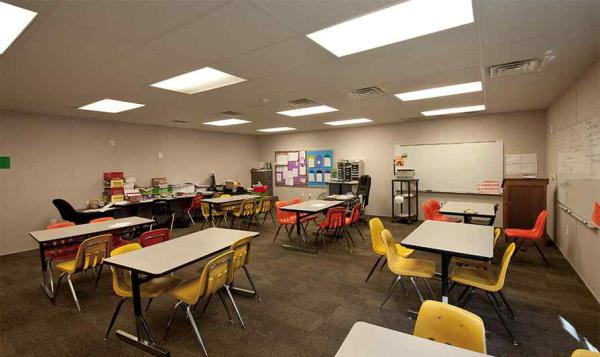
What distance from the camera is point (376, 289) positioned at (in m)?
3.54

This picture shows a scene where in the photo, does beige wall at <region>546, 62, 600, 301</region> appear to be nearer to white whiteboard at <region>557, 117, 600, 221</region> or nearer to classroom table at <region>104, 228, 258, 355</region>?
white whiteboard at <region>557, 117, 600, 221</region>

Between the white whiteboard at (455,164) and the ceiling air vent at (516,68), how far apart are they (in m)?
3.66

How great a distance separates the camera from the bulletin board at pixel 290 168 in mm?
9945

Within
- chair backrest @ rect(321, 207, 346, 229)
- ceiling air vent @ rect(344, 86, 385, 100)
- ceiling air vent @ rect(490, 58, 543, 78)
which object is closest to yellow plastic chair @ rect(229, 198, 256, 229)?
chair backrest @ rect(321, 207, 346, 229)

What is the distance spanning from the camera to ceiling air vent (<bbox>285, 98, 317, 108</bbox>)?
4938mm

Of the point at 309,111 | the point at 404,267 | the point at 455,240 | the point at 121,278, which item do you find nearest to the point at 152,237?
the point at 121,278

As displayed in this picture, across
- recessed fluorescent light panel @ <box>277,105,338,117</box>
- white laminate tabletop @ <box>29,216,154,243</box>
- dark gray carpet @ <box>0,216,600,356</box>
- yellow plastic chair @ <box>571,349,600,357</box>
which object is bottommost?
dark gray carpet @ <box>0,216,600,356</box>

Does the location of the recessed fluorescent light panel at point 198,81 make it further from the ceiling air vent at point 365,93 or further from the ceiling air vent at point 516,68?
the ceiling air vent at point 516,68

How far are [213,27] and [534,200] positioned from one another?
593 centimetres

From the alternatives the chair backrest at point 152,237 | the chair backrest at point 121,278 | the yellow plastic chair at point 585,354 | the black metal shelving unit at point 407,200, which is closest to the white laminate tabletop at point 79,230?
the chair backrest at point 152,237

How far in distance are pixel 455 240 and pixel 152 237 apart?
3.38 metres

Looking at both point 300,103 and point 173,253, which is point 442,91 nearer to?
point 300,103

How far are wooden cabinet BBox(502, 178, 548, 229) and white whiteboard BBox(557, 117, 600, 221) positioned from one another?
372 mm

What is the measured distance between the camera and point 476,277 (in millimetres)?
2754
